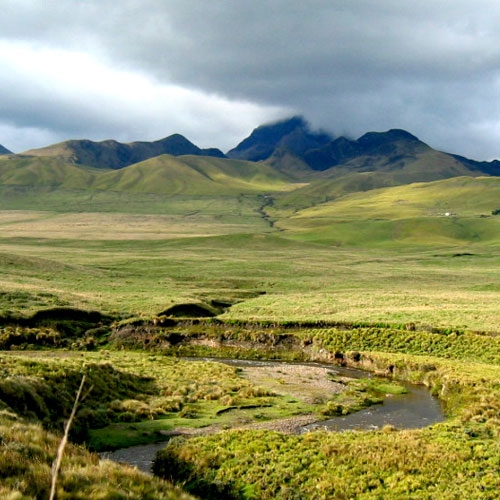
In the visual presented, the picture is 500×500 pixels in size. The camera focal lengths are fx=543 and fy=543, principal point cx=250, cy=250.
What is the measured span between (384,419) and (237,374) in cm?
1501

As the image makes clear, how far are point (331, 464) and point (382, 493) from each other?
287 cm

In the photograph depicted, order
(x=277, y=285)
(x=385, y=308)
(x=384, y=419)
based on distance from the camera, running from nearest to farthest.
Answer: (x=384, y=419) → (x=385, y=308) → (x=277, y=285)

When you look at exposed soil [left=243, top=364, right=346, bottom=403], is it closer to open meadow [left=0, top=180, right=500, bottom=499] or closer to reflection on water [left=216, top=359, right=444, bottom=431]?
open meadow [left=0, top=180, right=500, bottom=499]

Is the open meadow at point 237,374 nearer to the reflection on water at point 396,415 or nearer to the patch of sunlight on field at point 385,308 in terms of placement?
the patch of sunlight on field at point 385,308

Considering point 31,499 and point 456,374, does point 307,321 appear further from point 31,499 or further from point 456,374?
point 31,499

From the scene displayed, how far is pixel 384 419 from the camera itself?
3247 centimetres

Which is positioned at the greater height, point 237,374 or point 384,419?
point 384,419

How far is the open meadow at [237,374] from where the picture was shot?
67.2ft

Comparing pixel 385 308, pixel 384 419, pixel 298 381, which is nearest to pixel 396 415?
pixel 384 419

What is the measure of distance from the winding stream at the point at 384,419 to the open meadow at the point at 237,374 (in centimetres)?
101

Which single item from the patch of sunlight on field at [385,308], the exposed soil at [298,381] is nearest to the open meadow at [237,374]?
the patch of sunlight on field at [385,308]

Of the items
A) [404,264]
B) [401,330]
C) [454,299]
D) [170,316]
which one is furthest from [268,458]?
[404,264]

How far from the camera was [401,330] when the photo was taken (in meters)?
55.1

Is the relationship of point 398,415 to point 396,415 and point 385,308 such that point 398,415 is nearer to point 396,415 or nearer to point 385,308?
point 396,415
